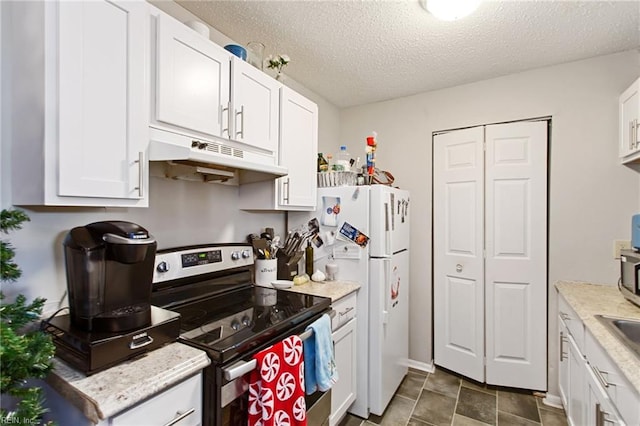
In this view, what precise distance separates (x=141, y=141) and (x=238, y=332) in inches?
31.8

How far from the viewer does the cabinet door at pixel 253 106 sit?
1516mm

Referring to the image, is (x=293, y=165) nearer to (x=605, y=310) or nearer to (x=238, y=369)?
(x=238, y=369)

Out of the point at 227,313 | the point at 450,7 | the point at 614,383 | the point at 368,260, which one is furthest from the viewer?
the point at 368,260

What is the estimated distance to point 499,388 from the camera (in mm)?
2357

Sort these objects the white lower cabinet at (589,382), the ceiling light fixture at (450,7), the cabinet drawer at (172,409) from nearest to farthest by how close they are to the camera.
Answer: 1. the cabinet drawer at (172,409)
2. the white lower cabinet at (589,382)
3. the ceiling light fixture at (450,7)

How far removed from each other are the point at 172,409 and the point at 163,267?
68cm

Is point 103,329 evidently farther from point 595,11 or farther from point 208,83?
point 595,11

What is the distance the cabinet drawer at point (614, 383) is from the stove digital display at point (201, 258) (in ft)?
5.70

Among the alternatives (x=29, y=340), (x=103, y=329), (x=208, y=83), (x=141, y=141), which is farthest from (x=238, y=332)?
(x=208, y=83)

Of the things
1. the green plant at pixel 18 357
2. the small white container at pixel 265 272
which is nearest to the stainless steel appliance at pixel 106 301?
the green plant at pixel 18 357

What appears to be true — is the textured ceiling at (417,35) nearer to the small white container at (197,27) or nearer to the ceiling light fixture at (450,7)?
the ceiling light fixture at (450,7)

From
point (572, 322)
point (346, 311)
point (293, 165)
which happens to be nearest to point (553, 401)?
point (572, 322)

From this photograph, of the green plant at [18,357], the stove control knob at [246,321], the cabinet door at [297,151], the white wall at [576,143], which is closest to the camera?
the green plant at [18,357]

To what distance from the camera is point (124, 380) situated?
32.5 inches
